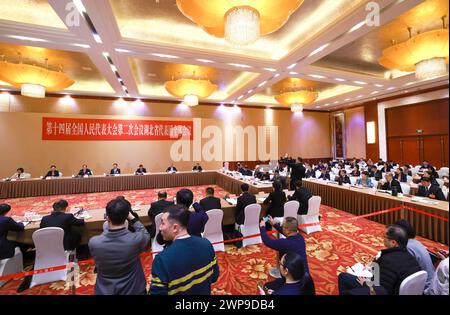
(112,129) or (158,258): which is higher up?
(112,129)

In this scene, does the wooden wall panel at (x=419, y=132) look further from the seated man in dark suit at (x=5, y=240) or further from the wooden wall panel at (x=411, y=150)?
the seated man in dark suit at (x=5, y=240)

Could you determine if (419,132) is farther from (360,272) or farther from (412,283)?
(412,283)

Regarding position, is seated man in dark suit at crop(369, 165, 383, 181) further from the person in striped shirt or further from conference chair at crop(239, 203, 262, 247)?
the person in striped shirt

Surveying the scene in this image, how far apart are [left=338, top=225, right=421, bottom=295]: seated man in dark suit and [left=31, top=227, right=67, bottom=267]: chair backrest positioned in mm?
3230

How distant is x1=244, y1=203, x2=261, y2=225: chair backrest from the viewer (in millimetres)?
3648

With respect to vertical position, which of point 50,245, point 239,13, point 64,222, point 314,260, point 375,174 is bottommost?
point 314,260

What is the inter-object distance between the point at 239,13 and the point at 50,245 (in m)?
3.77

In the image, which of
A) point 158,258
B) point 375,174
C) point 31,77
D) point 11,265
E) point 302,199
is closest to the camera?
point 158,258

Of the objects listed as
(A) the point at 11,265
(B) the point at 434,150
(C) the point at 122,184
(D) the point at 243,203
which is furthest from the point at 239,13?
(B) the point at 434,150

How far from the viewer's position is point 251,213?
3.72m

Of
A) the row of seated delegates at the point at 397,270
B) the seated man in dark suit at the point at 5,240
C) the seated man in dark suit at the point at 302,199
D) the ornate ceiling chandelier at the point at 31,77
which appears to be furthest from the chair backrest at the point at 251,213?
the ornate ceiling chandelier at the point at 31,77

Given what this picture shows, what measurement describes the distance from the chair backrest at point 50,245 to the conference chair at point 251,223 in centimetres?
256

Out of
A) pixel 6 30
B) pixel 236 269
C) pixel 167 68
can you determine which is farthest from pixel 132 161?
pixel 236 269
